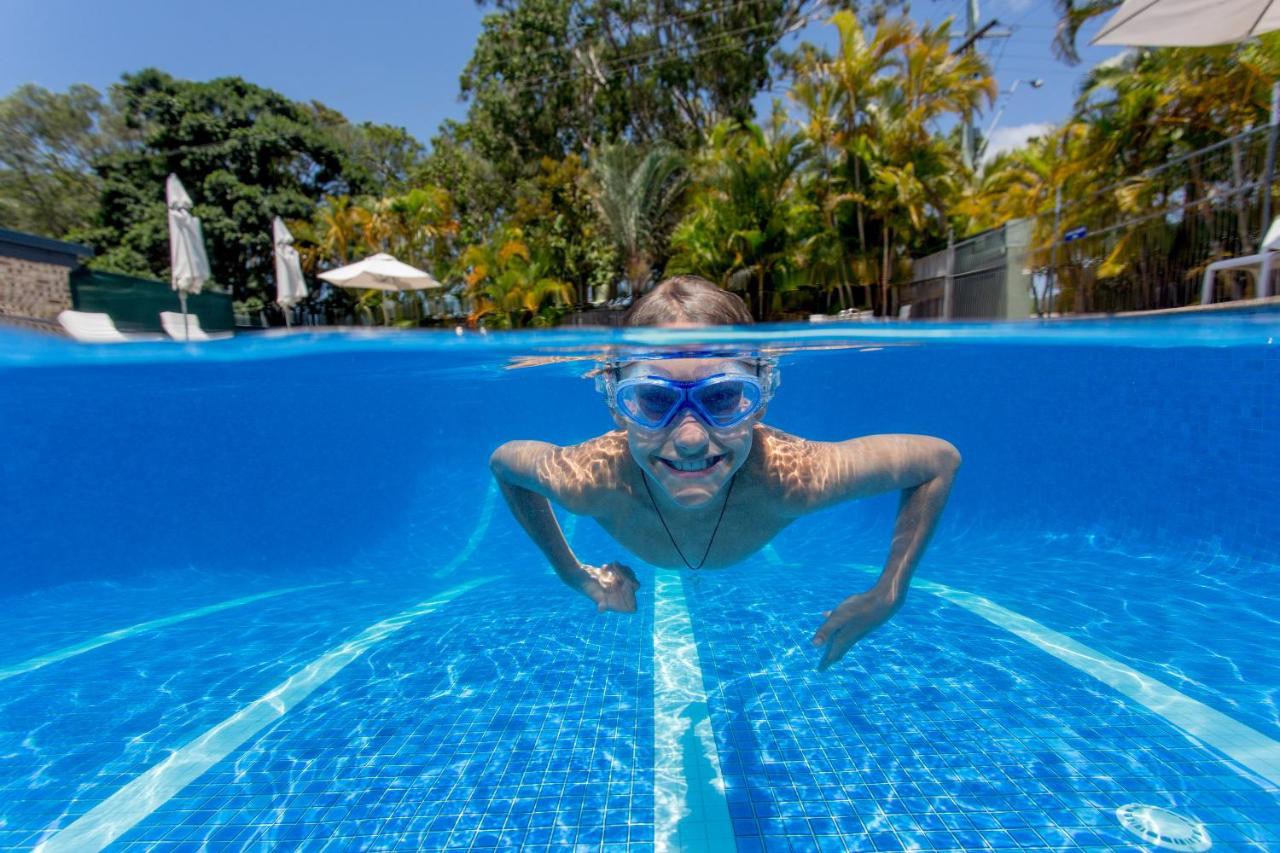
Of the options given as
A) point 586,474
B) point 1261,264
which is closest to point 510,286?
point 1261,264

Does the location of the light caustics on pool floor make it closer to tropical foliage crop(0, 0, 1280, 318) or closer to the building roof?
tropical foliage crop(0, 0, 1280, 318)

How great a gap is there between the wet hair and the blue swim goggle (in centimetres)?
57

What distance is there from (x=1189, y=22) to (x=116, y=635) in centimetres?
1349

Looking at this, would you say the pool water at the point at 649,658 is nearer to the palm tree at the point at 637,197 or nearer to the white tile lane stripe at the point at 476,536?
the white tile lane stripe at the point at 476,536

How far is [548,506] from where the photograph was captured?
3.66 meters

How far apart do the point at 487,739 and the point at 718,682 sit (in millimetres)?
1715

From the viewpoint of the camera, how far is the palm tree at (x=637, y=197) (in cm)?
2303

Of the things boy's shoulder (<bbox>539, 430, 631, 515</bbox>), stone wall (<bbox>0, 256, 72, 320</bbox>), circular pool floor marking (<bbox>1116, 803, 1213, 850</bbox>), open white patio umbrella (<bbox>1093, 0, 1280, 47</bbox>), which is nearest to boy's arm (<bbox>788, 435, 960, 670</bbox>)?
boy's shoulder (<bbox>539, 430, 631, 515</bbox>)

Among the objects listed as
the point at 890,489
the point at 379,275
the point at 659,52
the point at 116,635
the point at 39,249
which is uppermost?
the point at 659,52

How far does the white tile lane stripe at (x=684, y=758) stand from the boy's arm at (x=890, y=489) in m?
1.08

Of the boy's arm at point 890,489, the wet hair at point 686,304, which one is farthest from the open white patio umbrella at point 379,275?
the boy's arm at point 890,489

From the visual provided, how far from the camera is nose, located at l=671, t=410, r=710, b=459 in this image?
283 cm

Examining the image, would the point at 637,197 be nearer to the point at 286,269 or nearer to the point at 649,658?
the point at 286,269

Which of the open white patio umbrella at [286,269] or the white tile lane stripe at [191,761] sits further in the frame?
the open white patio umbrella at [286,269]
